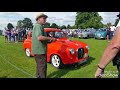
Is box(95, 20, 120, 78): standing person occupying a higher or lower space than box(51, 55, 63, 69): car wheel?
higher

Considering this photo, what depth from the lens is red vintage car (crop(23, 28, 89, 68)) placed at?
240 inches

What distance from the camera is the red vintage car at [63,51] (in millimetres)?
6086

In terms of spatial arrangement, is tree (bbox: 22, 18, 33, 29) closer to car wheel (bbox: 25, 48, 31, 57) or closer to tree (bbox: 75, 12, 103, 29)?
car wheel (bbox: 25, 48, 31, 57)

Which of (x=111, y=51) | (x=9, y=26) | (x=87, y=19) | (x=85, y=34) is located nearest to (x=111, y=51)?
(x=111, y=51)

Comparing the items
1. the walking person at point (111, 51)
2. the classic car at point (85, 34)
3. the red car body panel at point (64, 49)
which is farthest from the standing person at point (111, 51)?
the classic car at point (85, 34)

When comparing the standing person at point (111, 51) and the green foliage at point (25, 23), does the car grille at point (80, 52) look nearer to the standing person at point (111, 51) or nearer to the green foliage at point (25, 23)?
the green foliage at point (25, 23)

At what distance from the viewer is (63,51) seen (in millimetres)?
6344

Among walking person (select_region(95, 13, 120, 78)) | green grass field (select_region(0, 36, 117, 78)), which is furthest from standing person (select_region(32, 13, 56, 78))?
walking person (select_region(95, 13, 120, 78))

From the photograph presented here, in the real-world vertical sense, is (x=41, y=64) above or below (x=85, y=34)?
below

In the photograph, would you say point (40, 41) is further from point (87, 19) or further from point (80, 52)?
point (80, 52)
